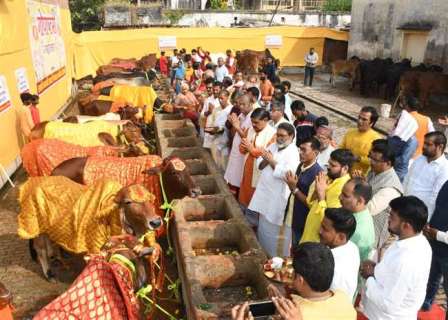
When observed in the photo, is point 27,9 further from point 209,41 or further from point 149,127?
point 209,41

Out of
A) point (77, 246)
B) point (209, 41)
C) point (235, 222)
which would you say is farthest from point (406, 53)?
point (77, 246)

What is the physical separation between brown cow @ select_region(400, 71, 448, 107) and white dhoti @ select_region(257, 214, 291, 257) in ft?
36.5

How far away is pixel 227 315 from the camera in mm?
3529


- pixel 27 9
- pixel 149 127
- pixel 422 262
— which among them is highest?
pixel 27 9

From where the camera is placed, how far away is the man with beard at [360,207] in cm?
366

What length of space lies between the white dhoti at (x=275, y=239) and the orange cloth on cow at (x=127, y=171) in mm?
1322

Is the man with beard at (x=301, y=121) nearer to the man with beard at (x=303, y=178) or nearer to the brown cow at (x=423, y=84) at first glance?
the man with beard at (x=303, y=178)

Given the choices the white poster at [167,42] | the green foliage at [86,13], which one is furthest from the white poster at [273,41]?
the green foliage at [86,13]

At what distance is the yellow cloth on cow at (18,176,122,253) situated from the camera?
15.5 ft

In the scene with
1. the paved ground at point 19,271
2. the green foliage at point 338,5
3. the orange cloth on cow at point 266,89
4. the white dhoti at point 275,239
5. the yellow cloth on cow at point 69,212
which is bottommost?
the paved ground at point 19,271

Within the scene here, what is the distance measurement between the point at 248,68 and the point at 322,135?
16.5 m

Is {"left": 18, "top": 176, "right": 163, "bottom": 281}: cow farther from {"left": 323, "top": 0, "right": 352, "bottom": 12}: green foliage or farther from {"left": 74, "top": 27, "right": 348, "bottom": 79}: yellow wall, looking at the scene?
{"left": 323, "top": 0, "right": 352, "bottom": 12}: green foliage

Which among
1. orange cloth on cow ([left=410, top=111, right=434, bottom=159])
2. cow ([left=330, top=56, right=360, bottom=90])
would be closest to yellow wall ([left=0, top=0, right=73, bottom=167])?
orange cloth on cow ([left=410, top=111, right=434, bottom=159])

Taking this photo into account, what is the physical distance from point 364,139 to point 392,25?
592 inches
